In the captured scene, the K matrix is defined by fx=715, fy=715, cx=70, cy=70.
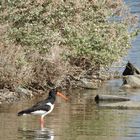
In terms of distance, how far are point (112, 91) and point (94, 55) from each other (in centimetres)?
163

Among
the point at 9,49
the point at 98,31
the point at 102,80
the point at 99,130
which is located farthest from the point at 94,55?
the point at 99,130

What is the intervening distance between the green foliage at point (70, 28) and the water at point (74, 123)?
2471mm

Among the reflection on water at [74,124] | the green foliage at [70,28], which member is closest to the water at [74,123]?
the reflection on water at [74,124]

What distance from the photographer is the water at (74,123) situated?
698 inches

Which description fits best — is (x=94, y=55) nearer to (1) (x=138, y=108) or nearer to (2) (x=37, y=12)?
(2) (x=37, y=12)

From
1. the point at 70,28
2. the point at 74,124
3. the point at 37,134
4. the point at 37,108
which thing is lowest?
the point at 37,134

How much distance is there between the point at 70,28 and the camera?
27734 millimetres

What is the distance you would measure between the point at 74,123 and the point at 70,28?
27.0 ft

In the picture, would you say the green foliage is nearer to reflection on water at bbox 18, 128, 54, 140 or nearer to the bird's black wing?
the bird's black wing

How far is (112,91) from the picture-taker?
29.0 m

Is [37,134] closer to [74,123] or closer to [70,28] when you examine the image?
[74,123]

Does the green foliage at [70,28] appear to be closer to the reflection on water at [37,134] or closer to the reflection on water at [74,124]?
the reflection on water at [74,124]

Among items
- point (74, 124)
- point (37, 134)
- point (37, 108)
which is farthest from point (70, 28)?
point (37, 134)

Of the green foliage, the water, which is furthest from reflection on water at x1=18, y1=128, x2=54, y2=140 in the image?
the green foliage
